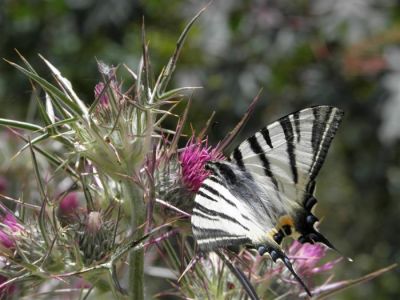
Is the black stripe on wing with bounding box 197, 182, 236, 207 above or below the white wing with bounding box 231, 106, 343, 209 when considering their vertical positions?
below

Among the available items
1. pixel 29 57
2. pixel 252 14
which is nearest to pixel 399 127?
pixel 252 14

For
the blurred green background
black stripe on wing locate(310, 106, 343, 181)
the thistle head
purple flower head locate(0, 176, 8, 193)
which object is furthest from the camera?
the blurred green background

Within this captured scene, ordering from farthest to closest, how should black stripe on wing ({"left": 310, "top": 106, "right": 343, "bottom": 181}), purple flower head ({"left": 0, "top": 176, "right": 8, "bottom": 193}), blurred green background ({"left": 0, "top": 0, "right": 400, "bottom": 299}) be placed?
1. blurred green background ({"left": 0, "top": 0, "right": 400, "bottom": 299})
2. purple flower head ({"left": 0, "top": 176, "right": 8, "bottom": 193})
3. black stripe on wing ({"left": 310, "top": 106, "right": 343, "bottom": 181})

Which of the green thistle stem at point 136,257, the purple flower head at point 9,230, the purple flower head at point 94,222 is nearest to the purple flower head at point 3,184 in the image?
the purple flower head at point 9,230

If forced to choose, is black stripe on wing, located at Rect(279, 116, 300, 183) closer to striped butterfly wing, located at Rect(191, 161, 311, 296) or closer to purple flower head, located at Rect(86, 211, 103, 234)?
striped butterfly wing, located at Rect(191, 161, 311, 296)

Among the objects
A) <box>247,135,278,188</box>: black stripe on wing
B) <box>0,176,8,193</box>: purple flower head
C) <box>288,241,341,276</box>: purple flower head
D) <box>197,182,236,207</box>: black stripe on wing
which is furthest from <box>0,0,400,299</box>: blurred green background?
<box>197,182,236,207</box>: black stripe on wing

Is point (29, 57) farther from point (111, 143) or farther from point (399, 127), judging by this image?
point (111, 143)
